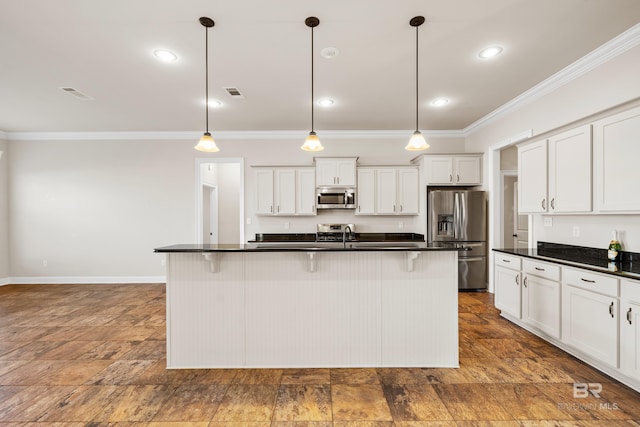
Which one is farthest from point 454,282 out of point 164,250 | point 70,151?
point 70,151

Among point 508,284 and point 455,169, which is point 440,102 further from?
point 508,284

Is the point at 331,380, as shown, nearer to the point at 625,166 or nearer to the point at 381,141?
the point at 625,166

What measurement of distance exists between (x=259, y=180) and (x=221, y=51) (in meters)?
2.70

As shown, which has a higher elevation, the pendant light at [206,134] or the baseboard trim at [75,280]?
the pendant light at [206,134]

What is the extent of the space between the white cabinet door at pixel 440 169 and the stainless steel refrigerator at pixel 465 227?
24cm

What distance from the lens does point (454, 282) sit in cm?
251

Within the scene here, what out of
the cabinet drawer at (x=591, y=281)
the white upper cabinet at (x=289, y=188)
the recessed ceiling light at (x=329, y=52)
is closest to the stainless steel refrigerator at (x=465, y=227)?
the white upper cabinet at (x=289, y=188)

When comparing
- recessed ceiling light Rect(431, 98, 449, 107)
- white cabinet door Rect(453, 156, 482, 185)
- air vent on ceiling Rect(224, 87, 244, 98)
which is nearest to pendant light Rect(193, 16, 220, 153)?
air vent on ceiling Rect(224, 87, 244, 98)

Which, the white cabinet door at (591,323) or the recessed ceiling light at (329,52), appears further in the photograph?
the recessed ceiling light at (329,52)

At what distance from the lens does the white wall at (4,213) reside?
5.50m

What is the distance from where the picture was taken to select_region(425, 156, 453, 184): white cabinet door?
5078 mm

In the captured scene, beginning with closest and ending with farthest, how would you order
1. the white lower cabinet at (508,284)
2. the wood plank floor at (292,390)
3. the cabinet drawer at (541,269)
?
1. the wood plank floor at (292,390)
2. the cabinet drawer at (541,269)
3. the white lower cabinet at (508,284)

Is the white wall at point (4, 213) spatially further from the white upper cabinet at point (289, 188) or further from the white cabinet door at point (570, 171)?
the white cabinet door at point (570, 171)

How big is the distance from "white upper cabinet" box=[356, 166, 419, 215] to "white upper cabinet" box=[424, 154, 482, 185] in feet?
1.15
